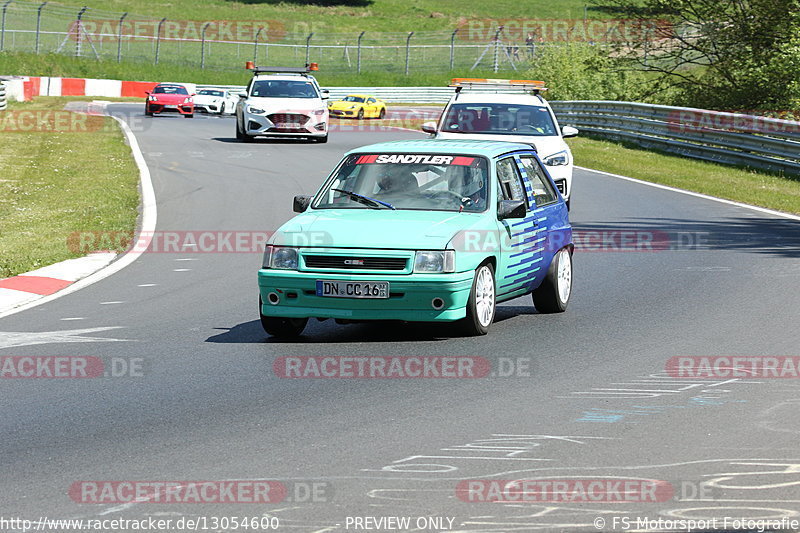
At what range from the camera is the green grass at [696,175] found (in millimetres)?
22875


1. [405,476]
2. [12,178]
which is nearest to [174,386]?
[405,476]

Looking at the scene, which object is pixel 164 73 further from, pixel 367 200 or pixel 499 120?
pixel 367 200

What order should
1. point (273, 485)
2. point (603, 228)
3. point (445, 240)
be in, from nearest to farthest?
point (273, 485)
point (445, 240)
point (603, 228)

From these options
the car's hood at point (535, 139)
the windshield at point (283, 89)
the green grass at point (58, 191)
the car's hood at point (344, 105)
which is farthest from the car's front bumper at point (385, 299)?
the car's hood at point (344, 105)

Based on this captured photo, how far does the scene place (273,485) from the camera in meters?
6.03

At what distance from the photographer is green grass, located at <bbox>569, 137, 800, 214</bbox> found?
2288cm

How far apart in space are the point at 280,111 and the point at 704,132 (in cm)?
1022

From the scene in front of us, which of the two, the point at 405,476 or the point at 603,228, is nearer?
the point at 405,476

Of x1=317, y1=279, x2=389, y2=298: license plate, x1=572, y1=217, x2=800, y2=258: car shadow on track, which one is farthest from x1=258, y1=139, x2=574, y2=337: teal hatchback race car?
x1=572, y1=217, x2=800, y2=258: car shadow on track

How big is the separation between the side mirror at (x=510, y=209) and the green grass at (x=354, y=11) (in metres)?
75.3

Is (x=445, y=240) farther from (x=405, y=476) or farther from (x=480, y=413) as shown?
(x=405, y=476)

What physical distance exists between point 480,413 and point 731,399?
61.8 inches

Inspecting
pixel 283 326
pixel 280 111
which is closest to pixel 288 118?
pixel 280 111

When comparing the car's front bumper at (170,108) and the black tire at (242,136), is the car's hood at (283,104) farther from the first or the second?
the car's front bumper at (170,108)
